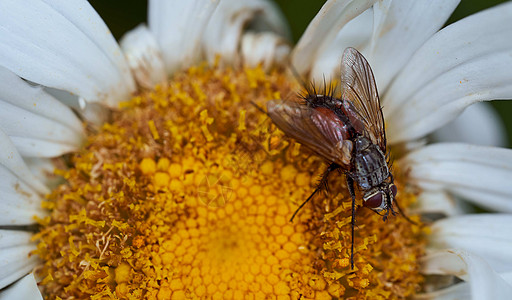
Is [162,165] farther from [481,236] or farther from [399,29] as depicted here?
[481,236]

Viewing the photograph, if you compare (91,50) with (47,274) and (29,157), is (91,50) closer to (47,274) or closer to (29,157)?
(29,157)

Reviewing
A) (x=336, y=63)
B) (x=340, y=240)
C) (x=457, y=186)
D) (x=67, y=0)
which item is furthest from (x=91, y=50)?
(x=457, y=186)

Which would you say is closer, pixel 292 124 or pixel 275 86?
pixel 292 124

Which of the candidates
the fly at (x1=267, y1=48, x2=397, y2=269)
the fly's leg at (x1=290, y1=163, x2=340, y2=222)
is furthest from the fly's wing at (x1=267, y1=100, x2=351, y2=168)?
the fly's leg at (x1=290, y1=163, x2=340, y2=222)

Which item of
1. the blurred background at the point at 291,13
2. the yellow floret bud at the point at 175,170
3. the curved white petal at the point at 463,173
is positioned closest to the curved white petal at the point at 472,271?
the curved white petal at the point at 463,173

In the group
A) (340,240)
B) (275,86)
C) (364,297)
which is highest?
(275,86)

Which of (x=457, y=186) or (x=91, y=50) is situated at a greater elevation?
(x=91, y=50)

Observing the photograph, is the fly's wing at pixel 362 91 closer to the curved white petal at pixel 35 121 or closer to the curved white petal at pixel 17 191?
the curved white petal at pixel 35 121

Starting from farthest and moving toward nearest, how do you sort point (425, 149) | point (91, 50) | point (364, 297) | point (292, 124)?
point (425, 149)
point (91, 50)
point (364, 297)
point (292, 124)
